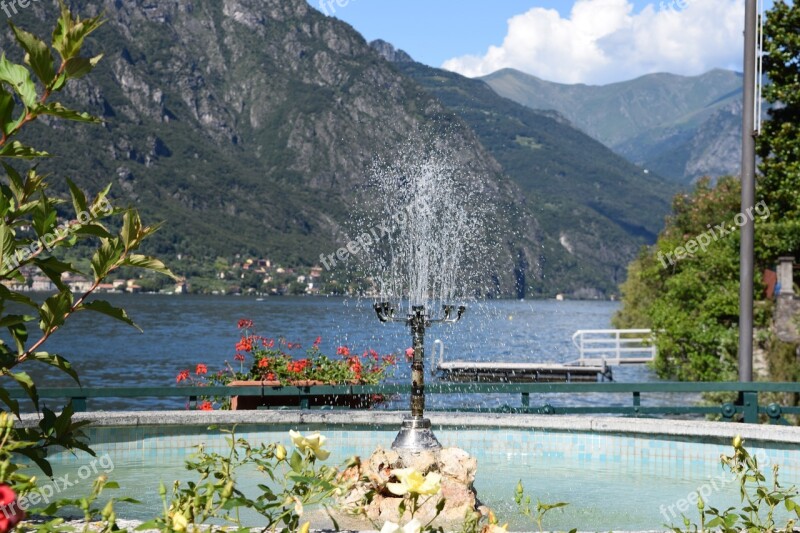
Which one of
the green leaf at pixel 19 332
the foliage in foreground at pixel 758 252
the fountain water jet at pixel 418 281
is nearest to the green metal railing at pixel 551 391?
the fountain water jet at pixel 418 281

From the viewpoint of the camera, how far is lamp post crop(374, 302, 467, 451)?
6.48 meters

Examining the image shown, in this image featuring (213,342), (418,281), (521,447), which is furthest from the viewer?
(213,342)

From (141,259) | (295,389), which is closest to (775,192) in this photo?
(295,389)

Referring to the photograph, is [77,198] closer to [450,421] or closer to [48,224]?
[48,224]

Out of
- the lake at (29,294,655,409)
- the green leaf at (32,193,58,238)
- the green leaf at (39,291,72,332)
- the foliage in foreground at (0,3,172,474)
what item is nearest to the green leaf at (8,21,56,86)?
the foliage in foreground at (0,3,172,474)

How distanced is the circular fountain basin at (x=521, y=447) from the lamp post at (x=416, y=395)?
1.07 meters

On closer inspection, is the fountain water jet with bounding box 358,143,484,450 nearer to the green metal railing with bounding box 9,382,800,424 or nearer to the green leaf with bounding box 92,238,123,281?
the green metal railing with bounding box 9,382,800,424

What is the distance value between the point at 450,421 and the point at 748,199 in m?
3.84

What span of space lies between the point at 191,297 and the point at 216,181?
144ft

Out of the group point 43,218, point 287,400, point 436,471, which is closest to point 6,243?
point 43,218

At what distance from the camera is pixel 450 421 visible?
9.05m

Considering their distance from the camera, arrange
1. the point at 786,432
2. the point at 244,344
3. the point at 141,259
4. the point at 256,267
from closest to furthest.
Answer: the point at 141,259
the point at 786,432
the point at 244,344
the point at 256,267

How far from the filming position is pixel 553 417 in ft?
29.5

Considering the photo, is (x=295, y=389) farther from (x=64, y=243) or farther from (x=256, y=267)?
(x=256, y=267)
